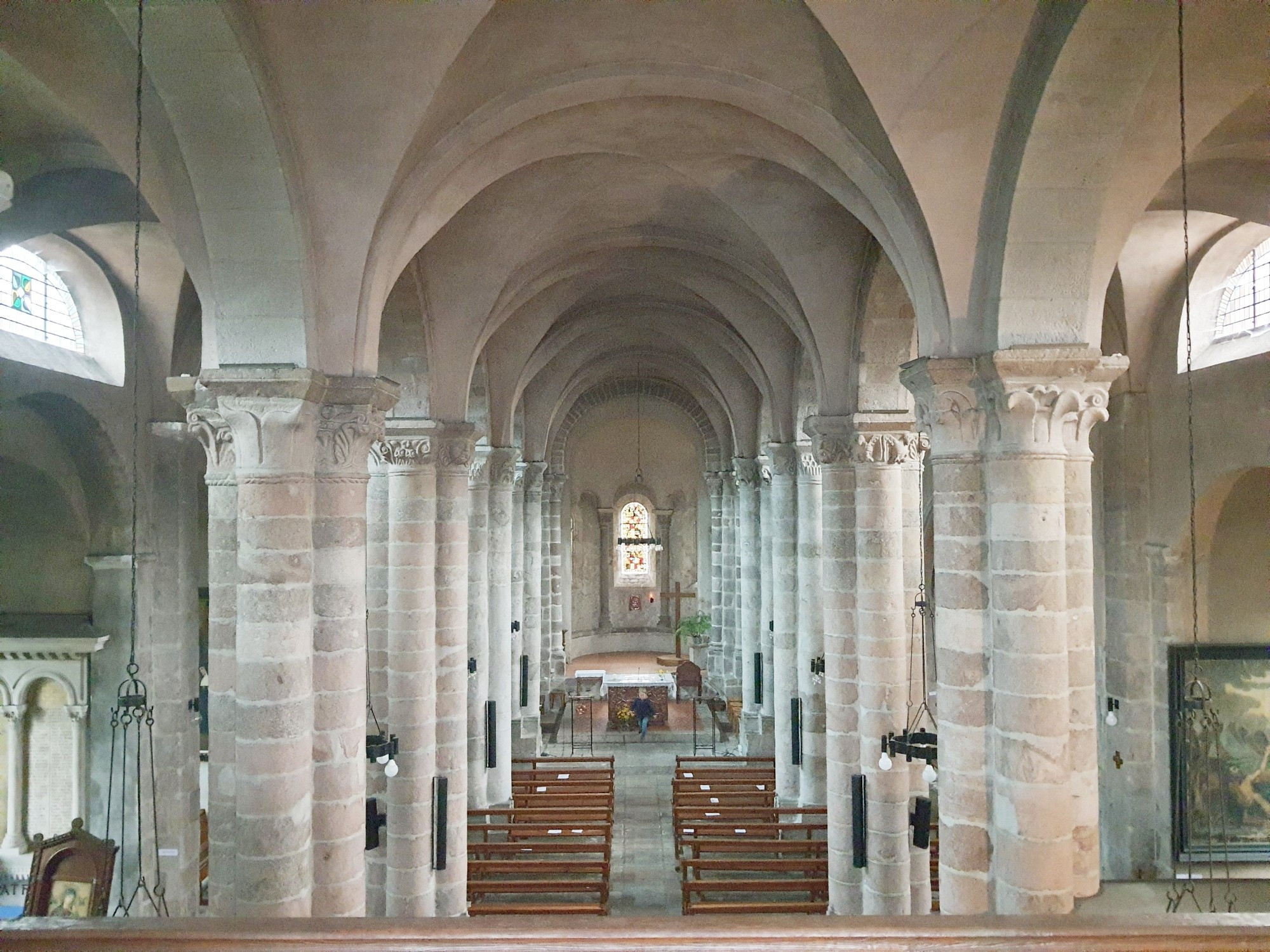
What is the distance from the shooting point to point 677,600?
29.5 m

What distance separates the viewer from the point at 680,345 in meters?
20.8

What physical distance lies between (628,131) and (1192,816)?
39.0 feet

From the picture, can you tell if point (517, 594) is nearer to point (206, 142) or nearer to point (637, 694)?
point (637, 694)

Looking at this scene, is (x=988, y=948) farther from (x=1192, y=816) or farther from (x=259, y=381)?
(x=1192, y=816)

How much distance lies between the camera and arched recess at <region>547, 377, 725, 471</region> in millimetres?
26828

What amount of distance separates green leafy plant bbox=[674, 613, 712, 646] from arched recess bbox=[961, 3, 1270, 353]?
21.0 meters

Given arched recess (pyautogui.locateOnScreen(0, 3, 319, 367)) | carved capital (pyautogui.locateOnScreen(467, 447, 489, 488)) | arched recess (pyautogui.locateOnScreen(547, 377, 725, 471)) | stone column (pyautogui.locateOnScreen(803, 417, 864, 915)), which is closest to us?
arched recess (pyautogui.locateOnScreen(0, 3, 319, 367))

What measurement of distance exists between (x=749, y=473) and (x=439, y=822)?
37.8 ft

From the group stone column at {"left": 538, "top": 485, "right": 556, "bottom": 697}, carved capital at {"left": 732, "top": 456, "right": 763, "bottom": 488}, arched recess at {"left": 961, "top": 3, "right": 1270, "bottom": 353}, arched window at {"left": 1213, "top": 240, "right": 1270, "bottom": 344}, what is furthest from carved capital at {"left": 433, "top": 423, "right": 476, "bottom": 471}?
stone column at {"left": 538, "top": 485, "right": 556, "bottom": 697}

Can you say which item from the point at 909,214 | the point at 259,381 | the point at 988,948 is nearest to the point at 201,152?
the point at 259,381

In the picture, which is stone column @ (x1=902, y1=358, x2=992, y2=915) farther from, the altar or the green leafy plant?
the green leafy plant

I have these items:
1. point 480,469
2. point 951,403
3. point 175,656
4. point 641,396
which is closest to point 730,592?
point 641,396

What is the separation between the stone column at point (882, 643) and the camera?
34.9 ft

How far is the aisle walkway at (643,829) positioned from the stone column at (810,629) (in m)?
2.71
